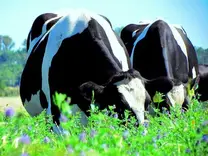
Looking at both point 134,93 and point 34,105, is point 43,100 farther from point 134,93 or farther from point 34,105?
point 134,93

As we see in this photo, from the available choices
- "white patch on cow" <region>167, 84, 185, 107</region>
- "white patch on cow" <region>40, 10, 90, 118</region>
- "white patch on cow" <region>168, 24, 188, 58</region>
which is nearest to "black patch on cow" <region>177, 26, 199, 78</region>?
"white patch on cow" <region>168, 24, 188, 58</region>

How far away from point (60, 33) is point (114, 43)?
96cm

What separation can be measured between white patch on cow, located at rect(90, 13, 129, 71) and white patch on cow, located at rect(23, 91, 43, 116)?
5.66 feet

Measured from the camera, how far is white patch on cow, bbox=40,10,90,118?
10.0 meters

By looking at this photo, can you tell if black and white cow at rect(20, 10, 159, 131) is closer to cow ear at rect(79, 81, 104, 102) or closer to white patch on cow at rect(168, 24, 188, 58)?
cow ear at rect(79, 81, 104, 102)

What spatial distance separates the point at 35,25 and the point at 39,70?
2.75m

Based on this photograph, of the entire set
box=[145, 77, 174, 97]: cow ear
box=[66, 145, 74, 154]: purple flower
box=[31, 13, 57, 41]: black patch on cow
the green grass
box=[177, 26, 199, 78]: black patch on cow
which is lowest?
box=[177, 26, 199, 78]: black patch on cow

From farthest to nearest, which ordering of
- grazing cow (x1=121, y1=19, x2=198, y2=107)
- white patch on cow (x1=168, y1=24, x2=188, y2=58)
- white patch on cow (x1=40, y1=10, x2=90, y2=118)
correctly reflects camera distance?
white patch on cow (x1=168, y1=24, x2=188, y2=58) → grazing cow (x1=121, y1=19, x2=198, y2=107) → white patch on cow (x1=40, y1=10, x2=90, y2=118)

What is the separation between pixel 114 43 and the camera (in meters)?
10.0

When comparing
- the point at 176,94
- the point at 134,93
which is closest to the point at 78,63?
the point at 176,94

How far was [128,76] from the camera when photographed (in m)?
8.05

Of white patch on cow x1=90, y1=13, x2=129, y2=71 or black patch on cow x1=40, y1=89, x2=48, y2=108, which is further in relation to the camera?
black patch on cow x1=40, y1=89, x2=48, y2=108

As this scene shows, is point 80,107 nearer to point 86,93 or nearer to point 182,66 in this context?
point 86,93

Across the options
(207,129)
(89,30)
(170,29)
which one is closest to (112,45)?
(89,30)
